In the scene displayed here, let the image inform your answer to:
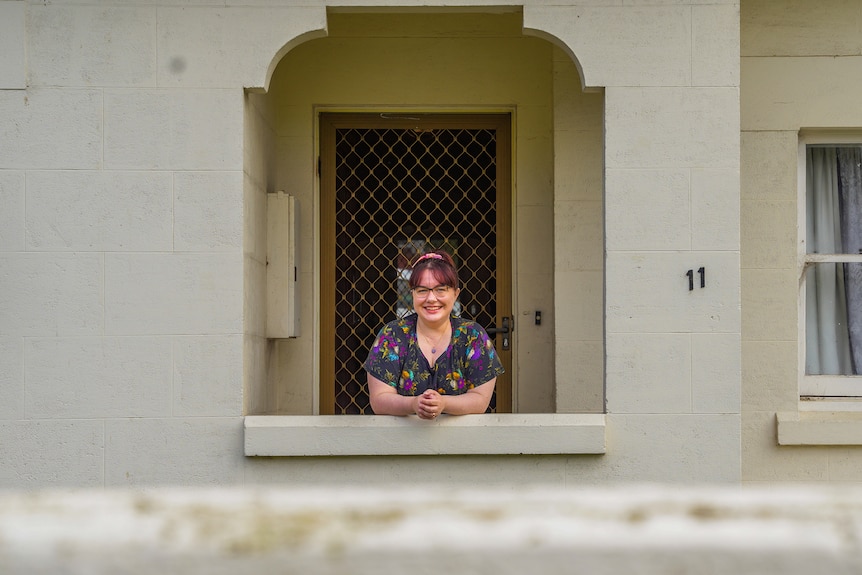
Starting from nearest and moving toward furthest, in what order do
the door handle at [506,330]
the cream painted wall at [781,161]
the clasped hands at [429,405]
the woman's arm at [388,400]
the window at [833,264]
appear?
the clasped hands at [429,405] < the woman's arm at [388,400] < the cream painted wall at [781,161] < the window at [833,264] < the door handle at [506,330]

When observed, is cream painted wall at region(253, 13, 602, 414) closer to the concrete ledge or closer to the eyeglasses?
the eyeglasses

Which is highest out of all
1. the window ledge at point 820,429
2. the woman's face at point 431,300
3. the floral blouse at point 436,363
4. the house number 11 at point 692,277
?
the house number 11 at point 692,277

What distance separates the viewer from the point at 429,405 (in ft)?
16.5

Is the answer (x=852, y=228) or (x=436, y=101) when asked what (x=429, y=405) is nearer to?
(x=436, y=101)

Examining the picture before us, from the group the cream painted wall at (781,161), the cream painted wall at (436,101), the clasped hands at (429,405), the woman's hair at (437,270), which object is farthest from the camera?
the cream painted wall at (436,101)

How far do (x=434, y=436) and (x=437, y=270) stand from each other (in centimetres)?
77

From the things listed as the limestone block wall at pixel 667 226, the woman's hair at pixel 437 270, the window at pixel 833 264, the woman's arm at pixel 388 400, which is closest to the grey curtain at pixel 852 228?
the window at pixel 833 264

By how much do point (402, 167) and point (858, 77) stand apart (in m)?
2.68

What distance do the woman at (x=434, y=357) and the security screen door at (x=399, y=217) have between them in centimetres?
170

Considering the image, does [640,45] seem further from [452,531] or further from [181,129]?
[452,531]

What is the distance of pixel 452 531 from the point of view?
3.69 ft

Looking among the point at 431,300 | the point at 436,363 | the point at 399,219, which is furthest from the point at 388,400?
the point at 399,219

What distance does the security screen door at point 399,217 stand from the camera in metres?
7.11

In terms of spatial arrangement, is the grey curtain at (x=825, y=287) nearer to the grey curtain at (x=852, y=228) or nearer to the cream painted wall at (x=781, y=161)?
the grey curtain at (x=852, y=228)
